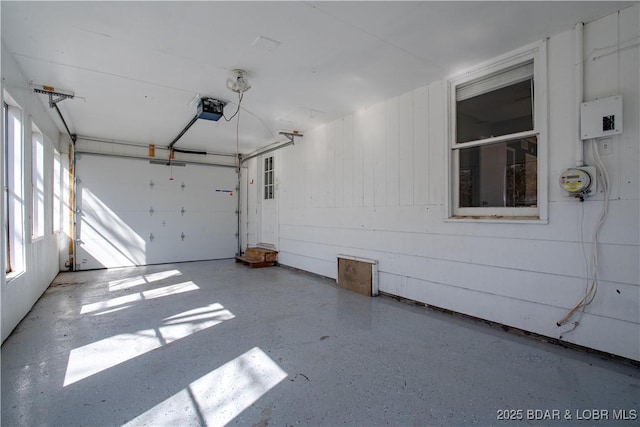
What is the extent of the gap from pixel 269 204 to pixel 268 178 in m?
0.62

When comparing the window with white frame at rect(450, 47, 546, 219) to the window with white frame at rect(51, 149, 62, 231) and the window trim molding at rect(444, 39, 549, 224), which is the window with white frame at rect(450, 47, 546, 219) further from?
the window with white frame at rect(51, 149, 62, 231)

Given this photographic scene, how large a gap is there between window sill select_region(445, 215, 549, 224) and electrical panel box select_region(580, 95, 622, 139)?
760 millimetres

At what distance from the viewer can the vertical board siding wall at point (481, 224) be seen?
2275 mm

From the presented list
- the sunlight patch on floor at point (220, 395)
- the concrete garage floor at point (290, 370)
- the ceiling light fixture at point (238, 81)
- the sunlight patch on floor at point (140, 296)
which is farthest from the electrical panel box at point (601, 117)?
the sunlight patch on floor at point (140, 296)

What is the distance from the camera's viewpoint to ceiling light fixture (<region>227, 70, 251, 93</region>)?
3315mm

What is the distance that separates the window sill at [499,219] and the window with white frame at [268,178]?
435 centimetres

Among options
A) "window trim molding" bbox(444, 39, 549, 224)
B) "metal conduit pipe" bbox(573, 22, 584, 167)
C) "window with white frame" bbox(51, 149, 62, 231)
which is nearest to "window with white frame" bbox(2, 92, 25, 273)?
"window with white frame" bbox(51, 149, 62, 231)

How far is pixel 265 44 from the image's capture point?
2.76 metres

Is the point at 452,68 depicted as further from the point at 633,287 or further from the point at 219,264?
the point at 219,264

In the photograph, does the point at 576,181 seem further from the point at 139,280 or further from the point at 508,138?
the point at 139,280

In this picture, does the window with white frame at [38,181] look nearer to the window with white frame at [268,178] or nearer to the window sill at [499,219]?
the window with white frame at [268,178]

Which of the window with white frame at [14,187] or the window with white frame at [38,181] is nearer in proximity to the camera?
the window with white frame at [14,187]

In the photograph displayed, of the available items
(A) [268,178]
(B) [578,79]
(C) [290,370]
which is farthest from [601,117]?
(A) [268,178]

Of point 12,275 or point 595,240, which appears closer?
point 595,240
